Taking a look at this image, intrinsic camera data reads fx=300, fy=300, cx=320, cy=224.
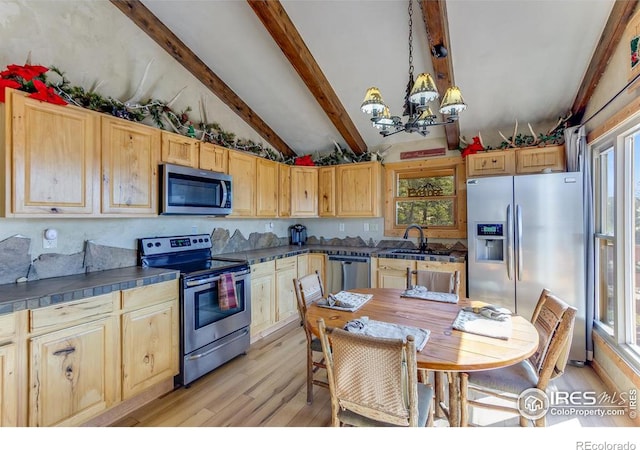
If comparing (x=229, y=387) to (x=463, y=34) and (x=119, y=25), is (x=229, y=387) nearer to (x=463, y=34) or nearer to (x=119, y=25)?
(x=119, y=25)

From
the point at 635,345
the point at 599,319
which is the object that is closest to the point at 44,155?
the point at 635,345

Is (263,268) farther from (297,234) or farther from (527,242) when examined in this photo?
(527,242)

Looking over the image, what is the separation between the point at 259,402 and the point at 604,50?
3.87 meters

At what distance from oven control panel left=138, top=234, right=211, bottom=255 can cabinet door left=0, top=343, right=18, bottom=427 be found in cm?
123

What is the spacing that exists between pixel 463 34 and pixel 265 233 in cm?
320

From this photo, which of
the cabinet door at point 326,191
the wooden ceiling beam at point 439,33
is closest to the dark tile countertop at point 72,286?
the cabinet door at point 326,191

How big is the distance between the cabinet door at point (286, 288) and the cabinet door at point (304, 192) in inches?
30.1

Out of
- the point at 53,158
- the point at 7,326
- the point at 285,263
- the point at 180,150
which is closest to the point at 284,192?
the point at 285,263

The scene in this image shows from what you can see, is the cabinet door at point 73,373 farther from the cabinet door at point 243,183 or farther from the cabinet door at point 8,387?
the cabinet door at point 243,183

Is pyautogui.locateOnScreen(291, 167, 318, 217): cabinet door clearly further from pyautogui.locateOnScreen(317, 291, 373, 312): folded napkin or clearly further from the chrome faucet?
pyautogui.locateOnScreen(317, 291, 373, 312): folded napkin

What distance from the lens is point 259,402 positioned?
2.23m


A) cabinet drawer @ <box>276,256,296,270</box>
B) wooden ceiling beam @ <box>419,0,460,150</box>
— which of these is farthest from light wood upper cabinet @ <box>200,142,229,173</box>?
wooden ceiling beam @ <box>419,0,460,150</box>

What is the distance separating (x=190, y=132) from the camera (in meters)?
3.03

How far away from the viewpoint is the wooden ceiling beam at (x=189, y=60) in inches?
109
